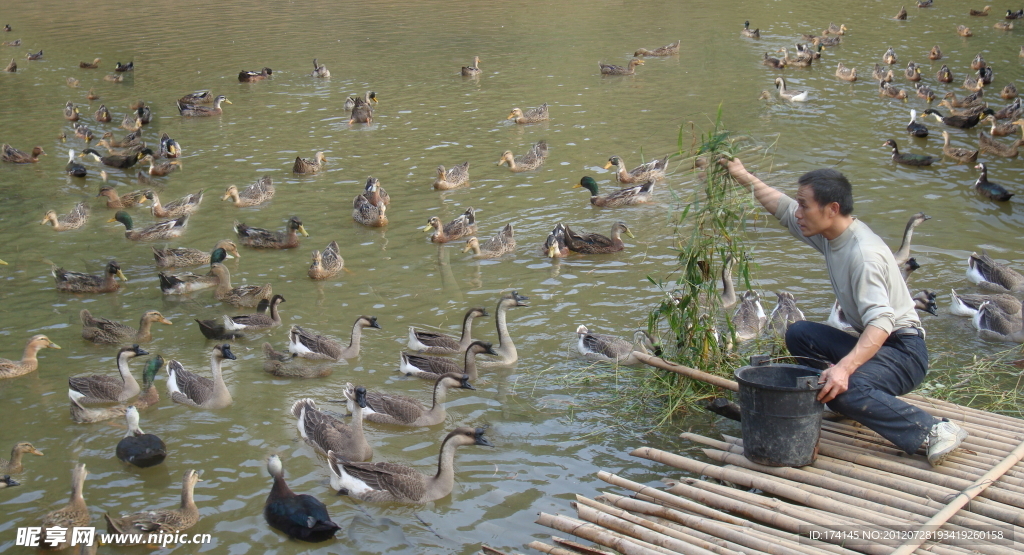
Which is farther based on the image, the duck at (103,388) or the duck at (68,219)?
the duck at (68,219)

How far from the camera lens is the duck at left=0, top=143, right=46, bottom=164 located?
17.5m

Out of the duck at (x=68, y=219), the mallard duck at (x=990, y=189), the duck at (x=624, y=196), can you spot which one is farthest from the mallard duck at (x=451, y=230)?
the mallard duck at (x=990, y=189)

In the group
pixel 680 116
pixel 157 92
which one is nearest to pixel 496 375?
pixel 680 116

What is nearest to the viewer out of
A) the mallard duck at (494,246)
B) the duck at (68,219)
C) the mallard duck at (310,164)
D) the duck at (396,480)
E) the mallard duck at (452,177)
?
the duck at (396,480)

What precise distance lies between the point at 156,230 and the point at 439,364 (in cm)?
678

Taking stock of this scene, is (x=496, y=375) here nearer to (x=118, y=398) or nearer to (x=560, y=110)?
(x=118, y=398)

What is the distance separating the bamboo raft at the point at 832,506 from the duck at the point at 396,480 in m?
1.43

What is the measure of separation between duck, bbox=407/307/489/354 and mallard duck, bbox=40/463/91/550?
383cm

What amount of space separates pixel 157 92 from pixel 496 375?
1756cm

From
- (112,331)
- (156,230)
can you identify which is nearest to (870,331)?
(112,331)

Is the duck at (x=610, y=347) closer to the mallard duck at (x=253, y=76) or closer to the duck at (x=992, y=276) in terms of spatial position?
the duck at (x=992, y=276)

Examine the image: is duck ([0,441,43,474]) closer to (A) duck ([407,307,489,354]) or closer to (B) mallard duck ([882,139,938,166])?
(A) duck ([407,307,489,354])

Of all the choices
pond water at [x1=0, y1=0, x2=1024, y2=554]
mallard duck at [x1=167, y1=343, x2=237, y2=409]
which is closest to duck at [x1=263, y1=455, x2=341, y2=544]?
pond water at [x1=0, y1=0, x2=1024, y2=554]

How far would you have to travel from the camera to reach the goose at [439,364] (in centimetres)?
937
